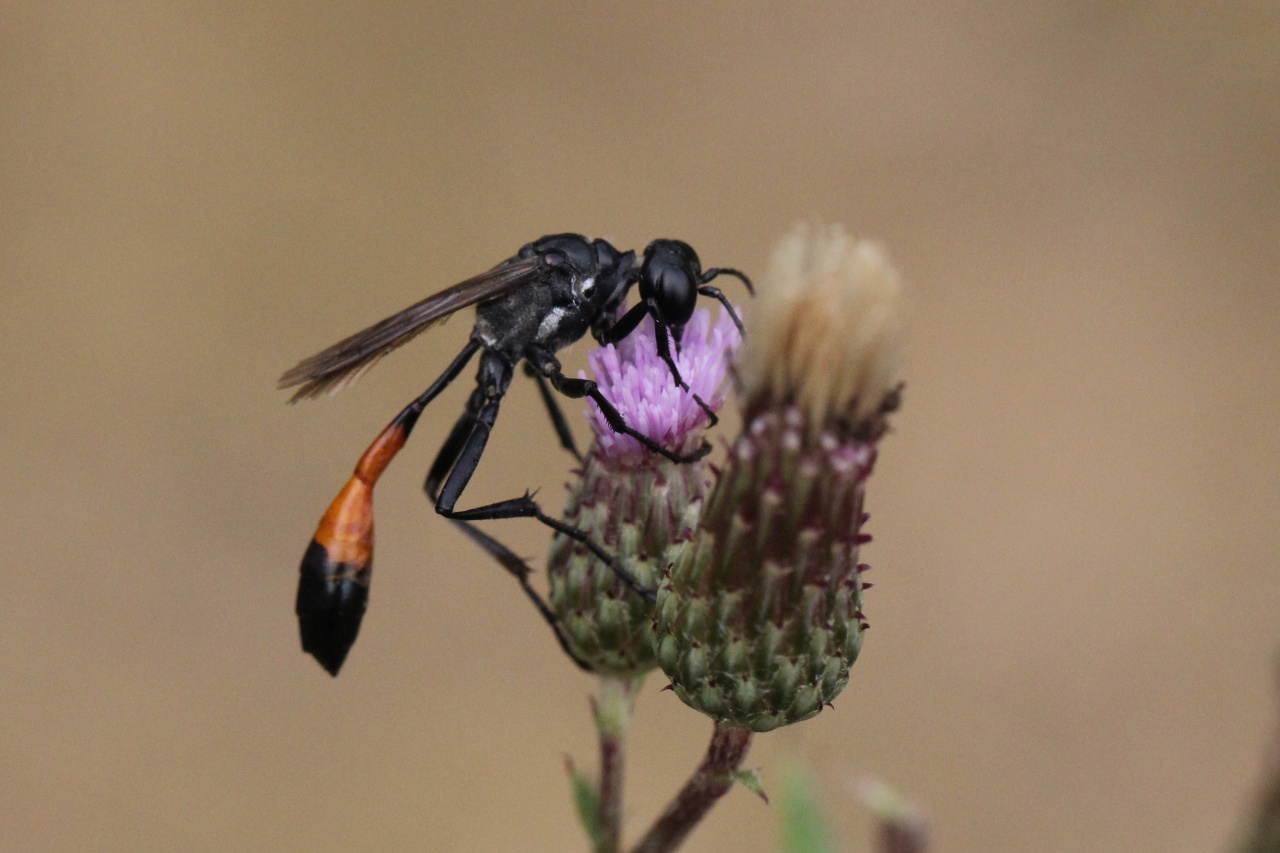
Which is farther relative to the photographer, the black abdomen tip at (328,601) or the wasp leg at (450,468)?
the wasp leg at (450,468)

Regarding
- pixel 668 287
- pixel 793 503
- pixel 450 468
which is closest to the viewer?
pixel 793 503

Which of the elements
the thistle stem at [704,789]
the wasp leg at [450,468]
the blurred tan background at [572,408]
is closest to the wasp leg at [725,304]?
the wasp leg at [450,468]

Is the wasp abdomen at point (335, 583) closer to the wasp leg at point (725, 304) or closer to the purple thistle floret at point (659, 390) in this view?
the purple thistle floret at point (659, 390)

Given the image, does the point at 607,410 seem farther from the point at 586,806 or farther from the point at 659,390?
the point at 586,806

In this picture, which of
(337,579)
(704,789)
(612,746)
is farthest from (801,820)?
(337,579)

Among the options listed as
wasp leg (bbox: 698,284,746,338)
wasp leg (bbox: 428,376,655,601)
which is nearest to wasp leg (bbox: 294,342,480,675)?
wasp leg (bbox: 428,376,655,601)

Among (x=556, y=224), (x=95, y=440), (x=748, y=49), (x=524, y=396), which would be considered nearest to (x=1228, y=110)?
(x=748, y=49)
